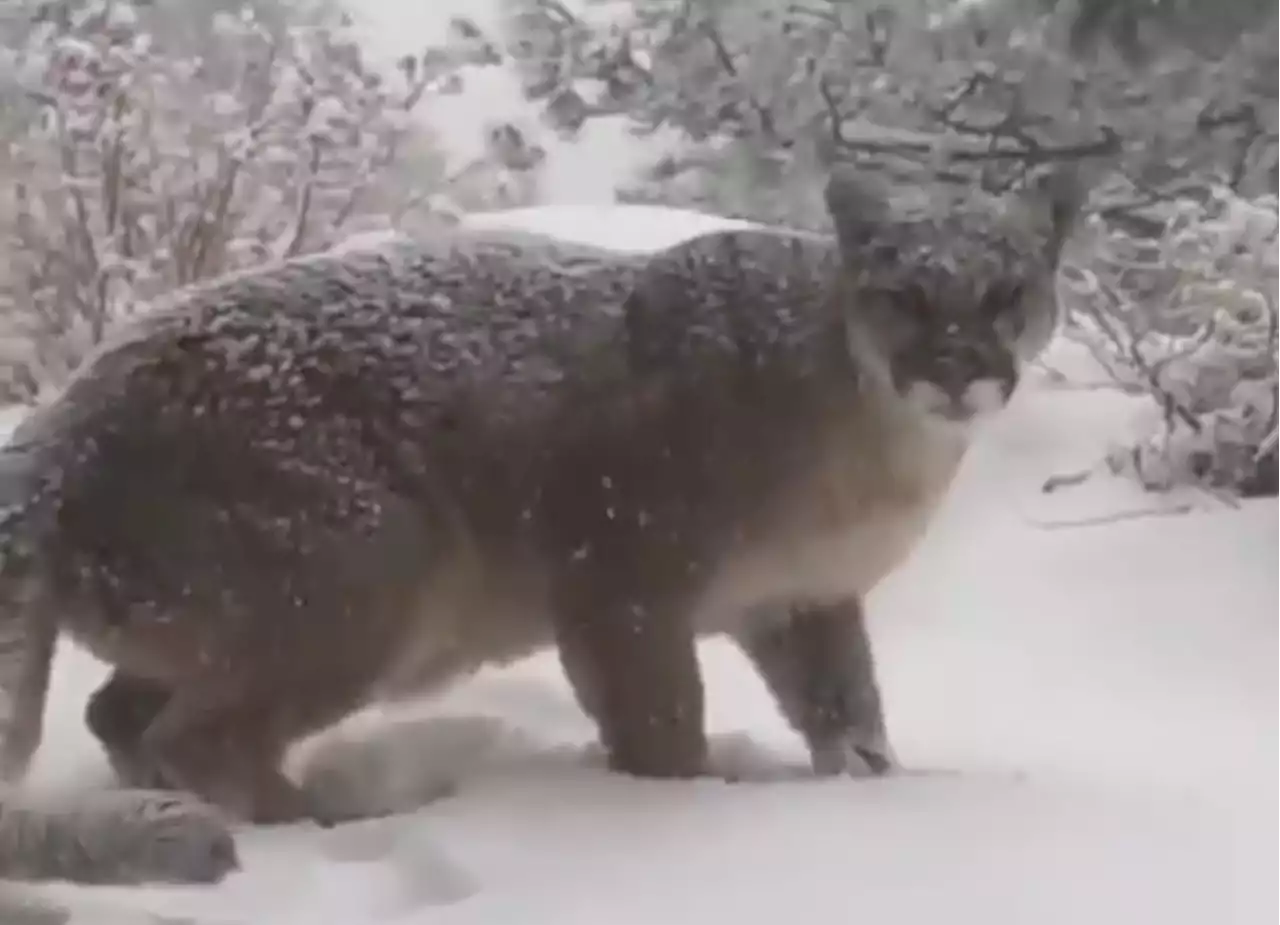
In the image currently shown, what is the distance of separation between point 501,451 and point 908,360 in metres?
0.25

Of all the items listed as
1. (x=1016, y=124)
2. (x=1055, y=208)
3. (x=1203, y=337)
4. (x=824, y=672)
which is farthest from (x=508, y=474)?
(x=1203, y=337)

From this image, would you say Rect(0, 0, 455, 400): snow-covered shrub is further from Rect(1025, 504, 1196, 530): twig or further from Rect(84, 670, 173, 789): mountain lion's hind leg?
Rect(1025, 504, 1196, 530): twig

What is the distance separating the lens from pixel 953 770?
110 centimetres

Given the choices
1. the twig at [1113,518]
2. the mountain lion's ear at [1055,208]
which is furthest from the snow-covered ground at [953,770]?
the mountain lion's ear at [1055,208]

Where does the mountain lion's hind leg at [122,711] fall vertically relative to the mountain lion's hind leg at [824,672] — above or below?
above

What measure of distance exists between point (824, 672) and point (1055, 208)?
34 cm

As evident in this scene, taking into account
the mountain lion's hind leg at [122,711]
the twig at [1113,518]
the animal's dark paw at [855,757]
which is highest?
the mountain lion's hind leg at [122,711]

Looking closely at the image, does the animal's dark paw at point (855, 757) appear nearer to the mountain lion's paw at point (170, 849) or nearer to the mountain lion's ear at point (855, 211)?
the mountain lion's ear at point (855, 211)

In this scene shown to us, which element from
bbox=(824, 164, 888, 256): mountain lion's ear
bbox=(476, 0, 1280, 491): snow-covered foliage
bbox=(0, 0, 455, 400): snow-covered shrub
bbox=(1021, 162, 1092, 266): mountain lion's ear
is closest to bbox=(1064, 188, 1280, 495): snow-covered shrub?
bbox=(476, 0, 1280, 491): snow-covered foliage

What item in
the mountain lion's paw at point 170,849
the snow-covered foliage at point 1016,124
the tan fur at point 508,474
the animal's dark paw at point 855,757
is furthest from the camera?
the snow-covered foliage at point 1016,124

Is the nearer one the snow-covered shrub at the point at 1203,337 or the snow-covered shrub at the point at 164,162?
the snow-covered shrub at the point at 164,162

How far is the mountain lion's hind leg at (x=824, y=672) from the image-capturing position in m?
1.15

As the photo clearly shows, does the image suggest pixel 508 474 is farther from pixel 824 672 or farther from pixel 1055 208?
pixel 1055 208

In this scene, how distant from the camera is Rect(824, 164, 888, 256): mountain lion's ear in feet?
3.49
